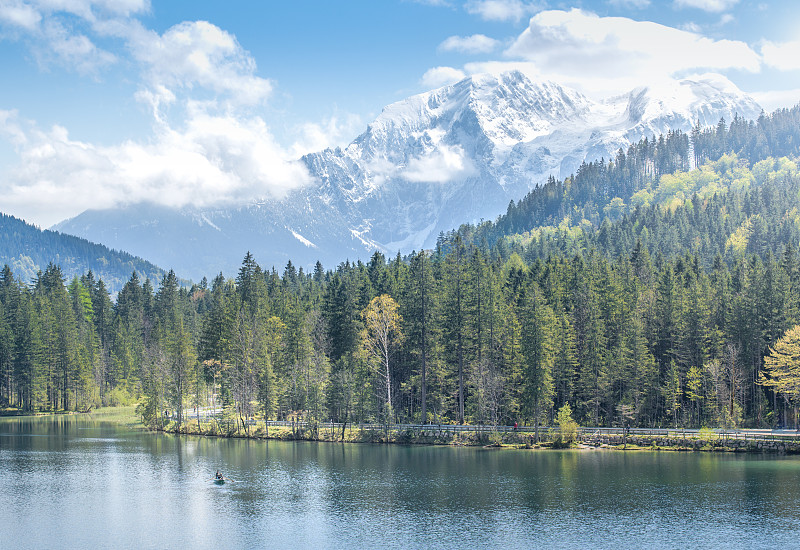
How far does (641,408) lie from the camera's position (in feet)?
349

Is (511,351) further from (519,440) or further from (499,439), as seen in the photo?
(499,439)

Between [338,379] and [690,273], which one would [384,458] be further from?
[690,273]

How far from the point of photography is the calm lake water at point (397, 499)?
188 ft

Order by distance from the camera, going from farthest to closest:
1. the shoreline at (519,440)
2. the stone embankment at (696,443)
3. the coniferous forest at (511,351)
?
the coniferous forest at (511,351) < the shoreline at (519,440) < the stone embankment at (696,443)

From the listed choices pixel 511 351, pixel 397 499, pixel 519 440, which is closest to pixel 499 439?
pixel 519 440

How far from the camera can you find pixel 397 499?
69375 millimetres

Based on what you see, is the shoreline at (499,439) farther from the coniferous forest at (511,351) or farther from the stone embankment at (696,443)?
the coniferous forest at (511,351)

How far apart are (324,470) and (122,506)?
889 inches

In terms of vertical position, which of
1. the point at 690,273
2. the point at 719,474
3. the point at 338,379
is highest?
the point at 690,273

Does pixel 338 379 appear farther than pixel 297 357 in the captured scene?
No

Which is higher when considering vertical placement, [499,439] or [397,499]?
[499,439]

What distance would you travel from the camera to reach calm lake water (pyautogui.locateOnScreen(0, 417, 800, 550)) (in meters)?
57.4

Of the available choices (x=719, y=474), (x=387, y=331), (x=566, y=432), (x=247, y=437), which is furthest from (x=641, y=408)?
(x=247, y=437)

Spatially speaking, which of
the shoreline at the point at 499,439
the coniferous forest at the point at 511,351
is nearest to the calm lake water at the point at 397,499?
the shoreline at the point at 499,439
